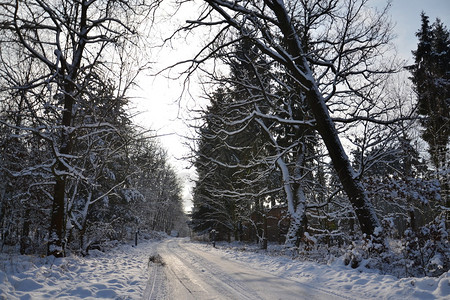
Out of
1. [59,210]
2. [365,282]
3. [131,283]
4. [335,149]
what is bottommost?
[131,283]

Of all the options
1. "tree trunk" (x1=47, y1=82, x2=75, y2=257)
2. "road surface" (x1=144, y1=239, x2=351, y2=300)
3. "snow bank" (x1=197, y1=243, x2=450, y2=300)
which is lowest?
"road surface" (x1=144, y1=239, x2=351, y2=300)

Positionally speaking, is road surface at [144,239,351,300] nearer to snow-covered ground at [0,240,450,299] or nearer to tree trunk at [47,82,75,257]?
snow-covered ground at [0,240,450,299]

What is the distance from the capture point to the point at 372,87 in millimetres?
Result: 10477

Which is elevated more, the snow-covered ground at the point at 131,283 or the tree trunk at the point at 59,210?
the tree trunk at the point at 59,210

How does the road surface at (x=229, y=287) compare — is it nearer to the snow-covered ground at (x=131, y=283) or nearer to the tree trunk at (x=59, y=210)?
the snow-covered ground at (x=131, y=283)

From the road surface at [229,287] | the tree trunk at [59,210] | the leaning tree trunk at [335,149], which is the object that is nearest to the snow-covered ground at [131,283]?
the road surface at [229,287]

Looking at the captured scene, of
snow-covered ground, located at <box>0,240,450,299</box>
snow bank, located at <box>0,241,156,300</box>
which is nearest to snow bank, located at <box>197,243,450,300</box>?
snow-covered ground, located at <box>0,240,450,299</box>

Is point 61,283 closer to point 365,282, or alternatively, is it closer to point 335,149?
point 365,282

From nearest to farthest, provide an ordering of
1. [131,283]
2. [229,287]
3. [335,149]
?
1. [229,287]
2. [131,283]
3. [335,149]

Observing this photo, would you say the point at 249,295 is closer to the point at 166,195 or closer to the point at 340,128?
the point at 340,128

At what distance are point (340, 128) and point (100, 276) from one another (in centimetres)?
1054

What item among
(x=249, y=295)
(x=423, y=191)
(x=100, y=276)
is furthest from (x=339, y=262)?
(x=100, y=276)

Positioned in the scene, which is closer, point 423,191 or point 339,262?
point 423,191

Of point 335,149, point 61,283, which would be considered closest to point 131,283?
point 61,283
